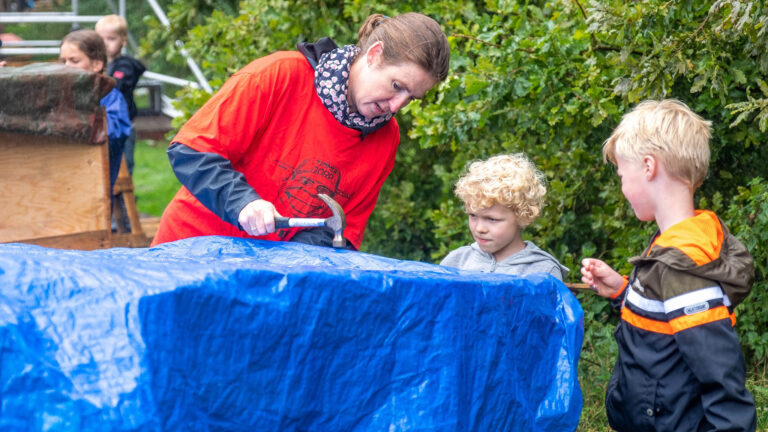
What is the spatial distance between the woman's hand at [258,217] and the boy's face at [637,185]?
891 mm

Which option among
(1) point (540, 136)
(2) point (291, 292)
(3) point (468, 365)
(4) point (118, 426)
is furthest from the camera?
(1) point (540, 136)

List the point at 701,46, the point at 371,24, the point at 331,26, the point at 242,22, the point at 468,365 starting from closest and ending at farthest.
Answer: the point at 468,365 → the point at 371,24 → the point at 701,46 → the point at 331,26 → the point at 242,22

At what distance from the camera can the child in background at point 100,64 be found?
5168mm

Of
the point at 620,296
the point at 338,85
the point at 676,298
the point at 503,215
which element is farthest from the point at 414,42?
the point at 676,298

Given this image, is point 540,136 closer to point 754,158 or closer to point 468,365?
point 754,158

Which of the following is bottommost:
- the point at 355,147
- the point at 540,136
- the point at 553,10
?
the point at 540,136

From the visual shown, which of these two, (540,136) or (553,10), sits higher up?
(553,10)

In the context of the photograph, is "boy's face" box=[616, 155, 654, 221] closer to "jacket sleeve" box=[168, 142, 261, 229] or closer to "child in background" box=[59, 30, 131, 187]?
"jacket sleeve" box=[168, 142, 261, 229]

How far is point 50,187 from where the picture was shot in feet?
13.7

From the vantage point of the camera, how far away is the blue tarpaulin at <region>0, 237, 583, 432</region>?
4.96 ft

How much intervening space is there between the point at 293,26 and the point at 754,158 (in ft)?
8.43

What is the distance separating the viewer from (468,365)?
192 cm

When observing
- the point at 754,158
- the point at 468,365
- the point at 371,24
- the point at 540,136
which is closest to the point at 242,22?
the point at 540,136

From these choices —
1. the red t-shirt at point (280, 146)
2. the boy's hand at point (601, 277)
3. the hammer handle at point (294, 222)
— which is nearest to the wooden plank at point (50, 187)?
the red t-shirt at point (280, 146)
